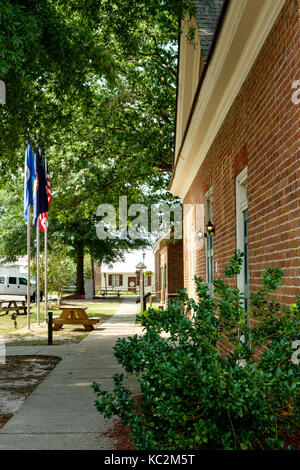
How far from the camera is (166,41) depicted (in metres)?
17.3

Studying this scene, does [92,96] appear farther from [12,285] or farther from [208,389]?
[12,285]

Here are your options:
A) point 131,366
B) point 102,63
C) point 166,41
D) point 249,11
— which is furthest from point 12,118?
point 166,41

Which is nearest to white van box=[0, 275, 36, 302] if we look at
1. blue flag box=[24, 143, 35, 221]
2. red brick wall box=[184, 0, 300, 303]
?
blue flag box=[24, 143, 35, 221]

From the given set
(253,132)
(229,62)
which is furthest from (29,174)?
(253,132)

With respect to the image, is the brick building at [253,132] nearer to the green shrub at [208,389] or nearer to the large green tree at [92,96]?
the green shrub at [208,389]

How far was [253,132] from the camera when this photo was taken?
241 inches

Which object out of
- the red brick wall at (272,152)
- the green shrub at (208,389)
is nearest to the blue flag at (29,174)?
the red brick wall at (272,152)

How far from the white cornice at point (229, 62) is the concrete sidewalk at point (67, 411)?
4.42 metres

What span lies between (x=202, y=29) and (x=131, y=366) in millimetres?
8135

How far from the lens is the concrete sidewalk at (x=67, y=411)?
15.7 ft

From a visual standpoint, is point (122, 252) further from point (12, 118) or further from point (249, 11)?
point (249, 11)

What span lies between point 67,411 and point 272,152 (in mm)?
3735

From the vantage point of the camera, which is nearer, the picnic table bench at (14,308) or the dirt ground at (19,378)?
the dirt ground at (19,378)

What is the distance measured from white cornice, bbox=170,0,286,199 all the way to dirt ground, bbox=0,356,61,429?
4.94 meters
